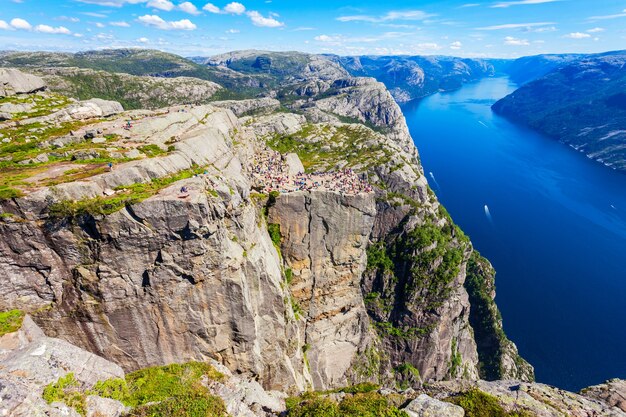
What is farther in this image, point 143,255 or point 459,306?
point 459,306

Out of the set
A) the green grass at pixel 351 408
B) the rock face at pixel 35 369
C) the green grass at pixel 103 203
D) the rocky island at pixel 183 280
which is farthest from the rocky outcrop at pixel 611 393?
the green grass at pixel 103 203

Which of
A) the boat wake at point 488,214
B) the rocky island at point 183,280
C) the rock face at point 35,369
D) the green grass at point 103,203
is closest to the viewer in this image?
the rock face at point 35,369

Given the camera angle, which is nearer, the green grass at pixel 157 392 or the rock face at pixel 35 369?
the rock face at pixel 35 369

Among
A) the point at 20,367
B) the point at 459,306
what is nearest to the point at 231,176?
the point at 20,367

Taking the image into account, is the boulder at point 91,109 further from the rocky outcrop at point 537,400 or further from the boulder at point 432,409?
the rocky outcrop at point 537,400

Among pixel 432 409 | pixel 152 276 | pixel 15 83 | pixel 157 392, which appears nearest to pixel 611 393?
pixel 432 409

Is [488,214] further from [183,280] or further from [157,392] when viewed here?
[157,392]

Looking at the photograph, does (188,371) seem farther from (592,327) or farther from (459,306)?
(592,327)
